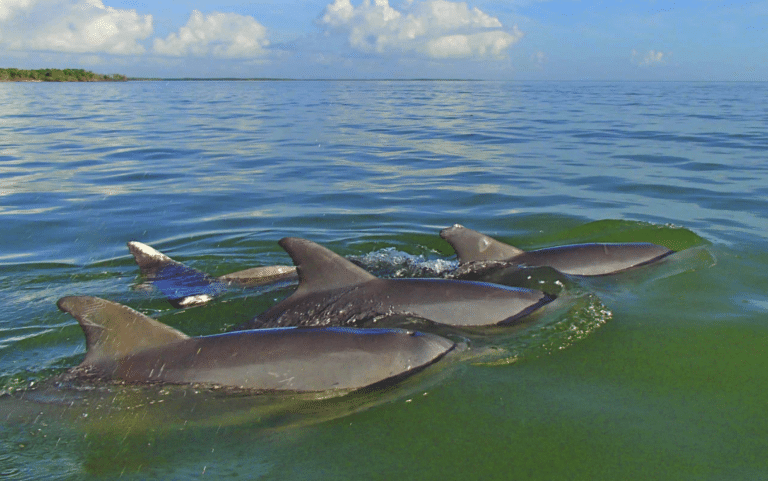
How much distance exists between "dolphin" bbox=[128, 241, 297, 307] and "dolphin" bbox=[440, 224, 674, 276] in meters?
2.14

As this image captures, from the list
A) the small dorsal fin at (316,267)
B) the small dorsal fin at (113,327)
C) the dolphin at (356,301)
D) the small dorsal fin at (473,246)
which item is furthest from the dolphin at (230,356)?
the small dorsal fin at (473,246)

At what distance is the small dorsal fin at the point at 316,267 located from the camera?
612 cm

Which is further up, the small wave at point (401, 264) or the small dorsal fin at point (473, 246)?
the small dorsal fin at point (473, 246)

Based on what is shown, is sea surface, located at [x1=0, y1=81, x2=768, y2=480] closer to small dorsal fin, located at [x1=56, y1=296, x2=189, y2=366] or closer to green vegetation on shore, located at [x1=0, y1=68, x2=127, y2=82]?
small dorsal fin, located at [x1=56, y1=296, x2=189, y2=366]

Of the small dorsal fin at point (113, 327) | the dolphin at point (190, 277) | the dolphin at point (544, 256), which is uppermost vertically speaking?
the small dorsal fin at point (113, 327)

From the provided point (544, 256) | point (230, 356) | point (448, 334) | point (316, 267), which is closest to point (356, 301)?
point (316, 267)

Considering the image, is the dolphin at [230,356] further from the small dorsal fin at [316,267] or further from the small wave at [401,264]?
the small wave at [401,264]

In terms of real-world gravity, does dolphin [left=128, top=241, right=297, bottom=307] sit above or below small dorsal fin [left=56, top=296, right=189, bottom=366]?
below

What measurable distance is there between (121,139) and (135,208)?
40.1 ft

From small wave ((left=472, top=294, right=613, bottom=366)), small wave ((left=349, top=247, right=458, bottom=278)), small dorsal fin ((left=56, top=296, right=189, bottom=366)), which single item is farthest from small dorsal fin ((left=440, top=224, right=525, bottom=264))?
small dorsal fin ((left=56, top=296, right=189, bottom=366))

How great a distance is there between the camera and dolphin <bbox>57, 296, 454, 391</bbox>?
15.5ft

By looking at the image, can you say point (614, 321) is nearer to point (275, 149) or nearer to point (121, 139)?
point (275, 149)

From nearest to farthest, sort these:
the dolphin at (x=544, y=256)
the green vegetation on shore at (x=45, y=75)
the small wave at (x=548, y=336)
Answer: the small wave at (x=548, y=336) → the dolphin at (x=544, y=256) → the green vegetation on shore at (x=45, y=75)

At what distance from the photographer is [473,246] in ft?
26.0
